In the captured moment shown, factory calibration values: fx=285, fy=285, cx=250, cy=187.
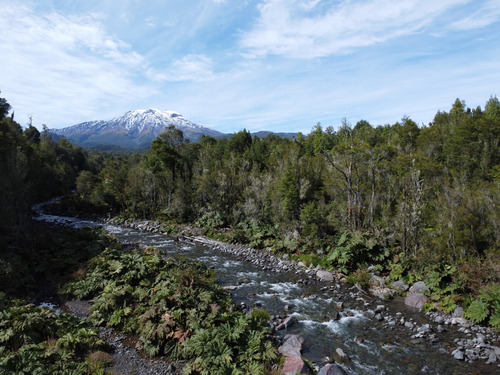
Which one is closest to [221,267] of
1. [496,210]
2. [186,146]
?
[496,210]

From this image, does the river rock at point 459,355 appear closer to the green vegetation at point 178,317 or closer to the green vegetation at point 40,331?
the green vegetation at point 178,317

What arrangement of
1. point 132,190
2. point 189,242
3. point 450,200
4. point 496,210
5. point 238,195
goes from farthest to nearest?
point 132,190
point 238,195
point 189,242
point 450,200
point 496,210

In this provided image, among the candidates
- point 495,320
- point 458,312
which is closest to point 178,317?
point 458,312

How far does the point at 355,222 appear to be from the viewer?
25.1m

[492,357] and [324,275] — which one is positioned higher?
[324,275]

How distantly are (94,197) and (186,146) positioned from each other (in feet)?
63.0

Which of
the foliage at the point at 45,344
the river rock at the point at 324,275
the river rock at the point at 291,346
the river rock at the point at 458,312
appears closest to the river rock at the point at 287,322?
the river rock at the point at 291,346

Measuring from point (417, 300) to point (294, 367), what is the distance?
1006 cm

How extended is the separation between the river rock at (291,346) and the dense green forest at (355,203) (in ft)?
28.5

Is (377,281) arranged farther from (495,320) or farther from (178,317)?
(178,317)

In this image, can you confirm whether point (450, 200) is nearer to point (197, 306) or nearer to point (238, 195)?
point (197, 306)

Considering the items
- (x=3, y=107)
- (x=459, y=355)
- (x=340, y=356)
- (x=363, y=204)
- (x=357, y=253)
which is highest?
(x=3, y=107)

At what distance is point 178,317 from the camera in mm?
12070

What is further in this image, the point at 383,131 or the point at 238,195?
the point at 383,131
